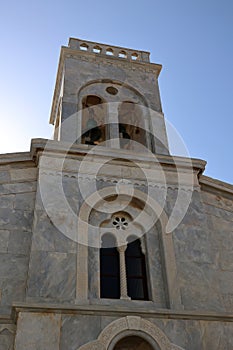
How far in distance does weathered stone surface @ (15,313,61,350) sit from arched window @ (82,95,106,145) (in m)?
5.68

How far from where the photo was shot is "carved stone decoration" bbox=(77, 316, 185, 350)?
6828mm

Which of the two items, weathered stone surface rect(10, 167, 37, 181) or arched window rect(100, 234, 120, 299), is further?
weathered stone surface rect(10, 167, 37, 181)

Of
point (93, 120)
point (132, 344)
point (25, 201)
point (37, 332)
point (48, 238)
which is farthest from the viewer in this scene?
point (93, 120)

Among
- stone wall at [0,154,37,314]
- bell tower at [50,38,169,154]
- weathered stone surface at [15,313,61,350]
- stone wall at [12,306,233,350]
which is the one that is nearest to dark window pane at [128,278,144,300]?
stone wall at [12,306,233,350]

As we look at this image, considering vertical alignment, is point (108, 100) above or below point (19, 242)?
above

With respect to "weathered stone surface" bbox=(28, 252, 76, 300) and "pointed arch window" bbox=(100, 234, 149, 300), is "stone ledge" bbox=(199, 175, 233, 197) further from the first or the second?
"weathered stone surface" bbox=(28, 252, 76, 300)

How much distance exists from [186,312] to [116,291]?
1.43 m

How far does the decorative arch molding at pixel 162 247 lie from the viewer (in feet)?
24.9

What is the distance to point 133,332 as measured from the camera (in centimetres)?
702

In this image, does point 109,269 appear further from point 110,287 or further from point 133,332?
point 133,332

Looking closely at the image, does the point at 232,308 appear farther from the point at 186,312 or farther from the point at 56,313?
the point at 56,313

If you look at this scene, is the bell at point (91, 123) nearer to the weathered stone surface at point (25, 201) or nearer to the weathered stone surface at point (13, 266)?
the weathered stone surface at point (25, 201)

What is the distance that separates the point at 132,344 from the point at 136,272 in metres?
1.49

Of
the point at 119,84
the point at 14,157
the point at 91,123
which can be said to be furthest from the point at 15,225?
the point at 119,84
